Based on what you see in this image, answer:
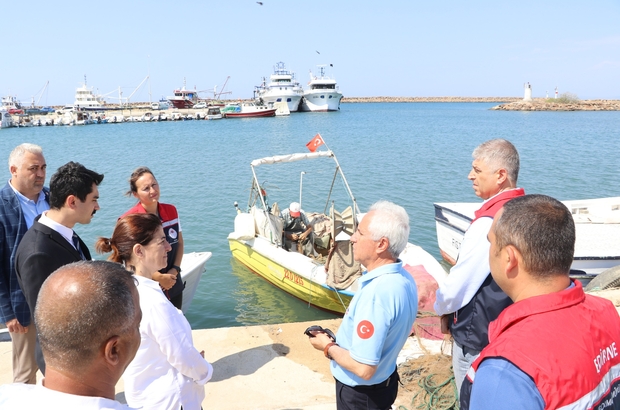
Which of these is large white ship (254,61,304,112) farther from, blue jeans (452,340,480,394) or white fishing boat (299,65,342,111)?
blue jeans (452,340,480,394)

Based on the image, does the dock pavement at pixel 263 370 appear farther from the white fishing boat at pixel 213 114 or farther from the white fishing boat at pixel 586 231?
the white fishing boat at pixel 213 114

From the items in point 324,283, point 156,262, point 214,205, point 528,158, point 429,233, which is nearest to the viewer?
point 156,262

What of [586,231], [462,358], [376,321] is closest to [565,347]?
[376,321]

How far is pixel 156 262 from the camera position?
2.41m

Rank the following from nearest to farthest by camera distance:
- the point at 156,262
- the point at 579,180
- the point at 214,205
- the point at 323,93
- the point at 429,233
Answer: the point at 156,262 < the point at 429,233 < the point at 214,205 < the point at 579,180 < the point at 323,93

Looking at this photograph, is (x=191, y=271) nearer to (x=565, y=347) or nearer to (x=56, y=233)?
(x=56, y=233)

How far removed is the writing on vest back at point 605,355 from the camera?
48.4 inches

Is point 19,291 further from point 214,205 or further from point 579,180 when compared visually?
point 579,180

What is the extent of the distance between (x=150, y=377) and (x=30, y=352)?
1.74 m

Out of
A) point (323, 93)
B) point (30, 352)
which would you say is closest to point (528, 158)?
point (30, 352)

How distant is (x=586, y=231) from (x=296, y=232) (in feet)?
19.2

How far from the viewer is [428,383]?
12.5ft

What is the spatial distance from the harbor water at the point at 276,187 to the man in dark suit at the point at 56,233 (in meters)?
5.54

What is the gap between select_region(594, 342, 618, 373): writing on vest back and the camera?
4.03 feet
